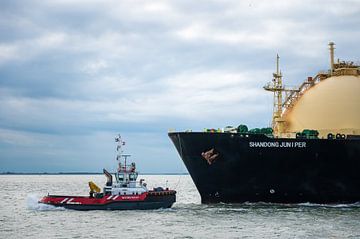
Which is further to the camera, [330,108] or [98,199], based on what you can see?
[330,108]

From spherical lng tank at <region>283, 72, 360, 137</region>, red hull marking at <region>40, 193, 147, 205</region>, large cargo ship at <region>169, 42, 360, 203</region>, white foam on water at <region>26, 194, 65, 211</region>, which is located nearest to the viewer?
large cargo ship at <region>169, 42, 360, 203</region>

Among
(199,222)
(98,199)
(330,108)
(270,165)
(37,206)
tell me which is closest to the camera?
(199,222)

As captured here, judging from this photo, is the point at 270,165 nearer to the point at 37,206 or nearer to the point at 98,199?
the point at 98,199

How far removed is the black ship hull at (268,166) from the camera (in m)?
42.9

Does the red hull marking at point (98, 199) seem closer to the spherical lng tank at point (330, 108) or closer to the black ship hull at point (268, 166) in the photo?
the black ship hull at point (268, 166)

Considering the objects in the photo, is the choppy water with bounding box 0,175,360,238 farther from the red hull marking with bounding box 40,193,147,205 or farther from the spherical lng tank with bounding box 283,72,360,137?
the spherical lng tank with bounding box 283,72,360,137

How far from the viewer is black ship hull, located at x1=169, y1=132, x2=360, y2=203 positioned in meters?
42.9

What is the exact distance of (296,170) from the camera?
43469mm

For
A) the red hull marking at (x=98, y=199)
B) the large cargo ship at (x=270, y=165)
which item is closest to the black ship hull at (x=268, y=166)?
the large cargo ship at (x=270, y=165)

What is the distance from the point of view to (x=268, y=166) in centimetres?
4309

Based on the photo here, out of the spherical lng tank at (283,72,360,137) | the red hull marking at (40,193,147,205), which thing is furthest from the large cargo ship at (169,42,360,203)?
the red hull marking at (40,193,147,205)

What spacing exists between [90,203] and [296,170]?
16.9 metres

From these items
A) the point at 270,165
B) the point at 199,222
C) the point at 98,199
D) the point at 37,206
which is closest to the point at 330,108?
the point at 270,165

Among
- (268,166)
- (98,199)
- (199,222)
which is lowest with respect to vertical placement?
(199,222)
